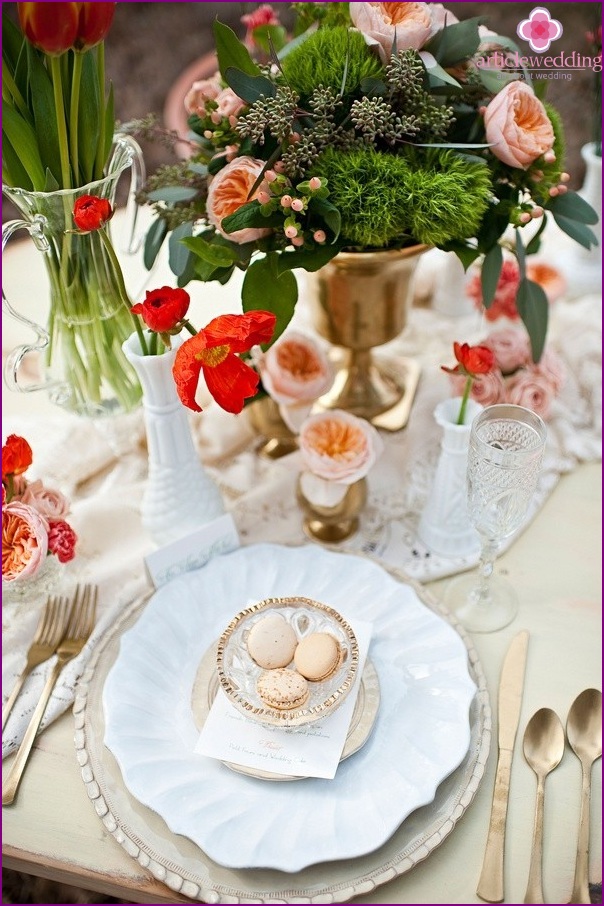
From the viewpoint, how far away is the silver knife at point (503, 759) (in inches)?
28.0

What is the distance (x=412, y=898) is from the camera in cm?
71

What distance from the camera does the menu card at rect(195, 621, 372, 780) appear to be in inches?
29.5

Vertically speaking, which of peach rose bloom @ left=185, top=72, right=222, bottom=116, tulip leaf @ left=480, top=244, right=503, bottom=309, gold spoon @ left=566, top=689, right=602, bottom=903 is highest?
peach rose bloom @ left=185, top=72, right=222, bottom=116

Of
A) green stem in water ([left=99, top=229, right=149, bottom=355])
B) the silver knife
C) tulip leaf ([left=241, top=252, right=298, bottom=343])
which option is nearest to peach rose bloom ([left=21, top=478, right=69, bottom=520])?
green stem in water ([left=99, top=229, right=149, bottom=355])

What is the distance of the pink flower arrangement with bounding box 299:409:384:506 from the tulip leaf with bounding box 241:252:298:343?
17 centimetres

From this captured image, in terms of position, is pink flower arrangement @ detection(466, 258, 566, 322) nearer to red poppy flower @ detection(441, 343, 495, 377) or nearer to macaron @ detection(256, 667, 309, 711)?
red poppy flower @ detection(441, 343, 495, 377)

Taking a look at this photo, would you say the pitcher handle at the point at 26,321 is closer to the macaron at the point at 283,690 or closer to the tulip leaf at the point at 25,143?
the tulip leaf at the point at 25,143

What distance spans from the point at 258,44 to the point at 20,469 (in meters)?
0.62

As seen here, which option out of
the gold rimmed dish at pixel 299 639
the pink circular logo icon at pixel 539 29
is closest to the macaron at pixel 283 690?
the gold rimmed dish at pixel 299 639

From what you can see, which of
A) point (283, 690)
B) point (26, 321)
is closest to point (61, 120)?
point (26, 321)

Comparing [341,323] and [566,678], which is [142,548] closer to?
[341,323]

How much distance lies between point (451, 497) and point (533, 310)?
273 mm

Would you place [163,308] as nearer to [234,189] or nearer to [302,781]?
[234,189]

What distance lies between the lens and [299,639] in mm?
845
